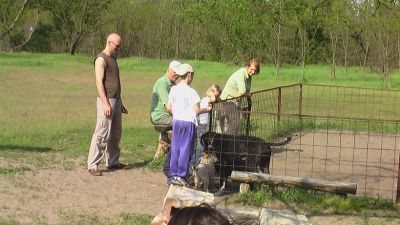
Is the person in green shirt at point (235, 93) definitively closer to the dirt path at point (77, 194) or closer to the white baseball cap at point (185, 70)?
the dirt path at point (77, 194)

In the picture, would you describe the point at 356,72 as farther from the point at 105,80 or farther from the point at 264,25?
the point at 105,80

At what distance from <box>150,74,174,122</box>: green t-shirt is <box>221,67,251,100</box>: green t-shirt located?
4.92 feet

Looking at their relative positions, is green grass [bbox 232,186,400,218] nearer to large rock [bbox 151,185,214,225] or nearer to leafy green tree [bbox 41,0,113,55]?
large rock [bbox 151,185,214,225]

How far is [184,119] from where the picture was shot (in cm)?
715

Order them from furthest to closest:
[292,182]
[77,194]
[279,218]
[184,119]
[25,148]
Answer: [25,148] < [77,194] < [184,119] < [292,182] < [279,218]

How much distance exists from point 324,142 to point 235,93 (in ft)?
9.28

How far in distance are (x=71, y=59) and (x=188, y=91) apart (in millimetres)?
34627

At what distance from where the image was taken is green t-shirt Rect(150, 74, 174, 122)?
28.8 ft

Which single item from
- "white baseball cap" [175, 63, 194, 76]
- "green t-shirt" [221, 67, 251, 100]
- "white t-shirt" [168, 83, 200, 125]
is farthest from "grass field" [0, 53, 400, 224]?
"white baseball cap" [175, 63, 194, 76]

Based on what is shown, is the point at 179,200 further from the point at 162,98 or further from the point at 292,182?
the point at 162,98

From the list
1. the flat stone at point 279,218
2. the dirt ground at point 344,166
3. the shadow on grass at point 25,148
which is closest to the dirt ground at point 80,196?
the flat stone at point 279,218

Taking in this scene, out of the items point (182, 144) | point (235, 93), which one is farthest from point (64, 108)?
point (182, 144)

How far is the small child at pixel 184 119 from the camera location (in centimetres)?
709

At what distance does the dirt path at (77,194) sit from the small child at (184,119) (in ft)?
1.56
